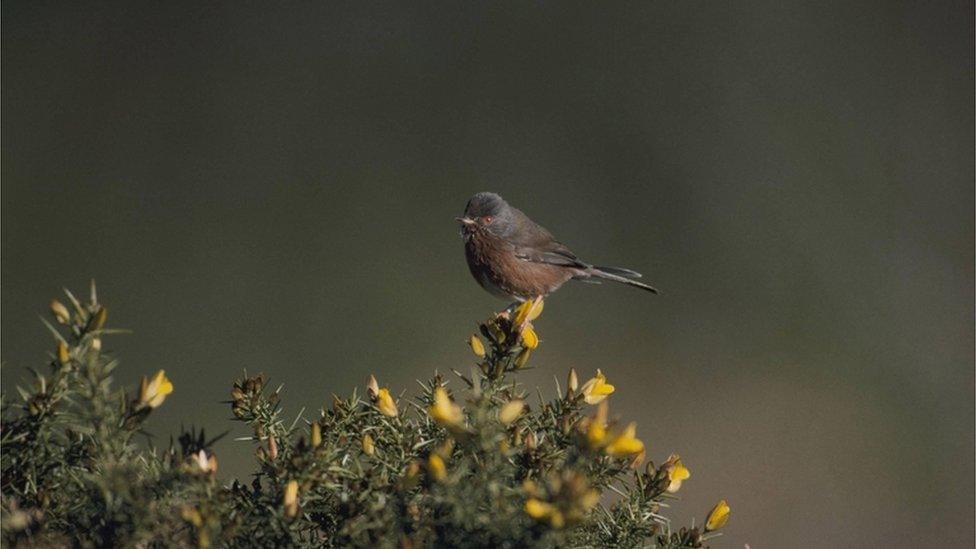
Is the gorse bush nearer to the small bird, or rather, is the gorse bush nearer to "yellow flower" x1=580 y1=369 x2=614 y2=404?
"yellow flower" x1=580 y1=369 x2=614 y2=404

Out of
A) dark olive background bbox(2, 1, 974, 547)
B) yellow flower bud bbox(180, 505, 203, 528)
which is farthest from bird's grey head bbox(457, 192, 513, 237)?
dark olive background bbox(2, 1, 974, 547)

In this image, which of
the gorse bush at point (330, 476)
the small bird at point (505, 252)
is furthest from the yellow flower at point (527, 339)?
the small bird at point (505, 252)

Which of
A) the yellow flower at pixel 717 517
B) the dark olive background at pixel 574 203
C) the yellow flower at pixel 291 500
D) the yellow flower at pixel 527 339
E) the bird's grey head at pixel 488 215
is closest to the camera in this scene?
the yellow flower at pixel 291 500

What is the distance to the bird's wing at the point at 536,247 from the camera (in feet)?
12.0

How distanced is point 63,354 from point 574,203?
599 cm

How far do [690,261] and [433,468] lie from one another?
5.98 m

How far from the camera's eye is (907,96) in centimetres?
721

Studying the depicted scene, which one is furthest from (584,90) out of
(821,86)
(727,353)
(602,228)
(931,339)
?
(931,339)

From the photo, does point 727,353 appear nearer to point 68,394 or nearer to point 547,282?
point 547,282

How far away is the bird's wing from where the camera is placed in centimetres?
367

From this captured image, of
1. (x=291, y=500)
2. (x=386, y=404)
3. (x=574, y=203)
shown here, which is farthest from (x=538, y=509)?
(x=574, y=203)

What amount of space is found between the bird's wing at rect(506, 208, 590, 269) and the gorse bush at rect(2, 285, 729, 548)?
215 centimetres

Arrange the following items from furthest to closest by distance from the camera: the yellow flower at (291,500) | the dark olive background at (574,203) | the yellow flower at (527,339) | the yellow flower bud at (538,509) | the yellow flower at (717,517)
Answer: the dark olive background at (574,203)
the yellow flower at (527,339)
the yellow flower at (717,517)
the yellow flower at (291,500)
the yellow flower bud at (538,509)

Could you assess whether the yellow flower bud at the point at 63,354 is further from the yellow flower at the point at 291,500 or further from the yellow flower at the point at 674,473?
the yellow flower at the point at 674,473
